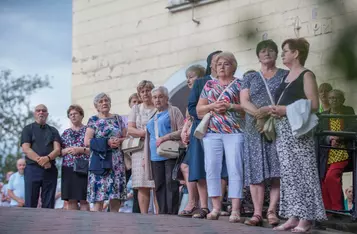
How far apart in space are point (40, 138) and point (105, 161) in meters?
1.32

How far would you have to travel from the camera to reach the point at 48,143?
1030 centimetres

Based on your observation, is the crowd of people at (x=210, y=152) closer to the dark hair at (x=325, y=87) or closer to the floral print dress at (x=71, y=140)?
the floral print dress at (x=71, y=140)

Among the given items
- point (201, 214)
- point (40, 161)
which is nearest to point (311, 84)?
point (201, 214)

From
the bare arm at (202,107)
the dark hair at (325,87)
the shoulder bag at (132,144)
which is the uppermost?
the bare arm at (202,107)

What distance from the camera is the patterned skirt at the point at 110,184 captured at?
9414 millimetres

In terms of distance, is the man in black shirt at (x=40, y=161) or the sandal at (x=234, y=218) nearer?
the sandal at (x=234, y=218)

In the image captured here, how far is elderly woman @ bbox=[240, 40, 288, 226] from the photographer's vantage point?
680 centimetres

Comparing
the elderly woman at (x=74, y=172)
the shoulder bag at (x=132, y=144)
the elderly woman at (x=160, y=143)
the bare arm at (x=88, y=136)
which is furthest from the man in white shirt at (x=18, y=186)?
the elderly woman at (x=160, y=143)

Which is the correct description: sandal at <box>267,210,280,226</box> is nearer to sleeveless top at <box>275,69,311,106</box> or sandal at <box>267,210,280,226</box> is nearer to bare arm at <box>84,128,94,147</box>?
sleeveless top at <box>275,69,311,106</box>

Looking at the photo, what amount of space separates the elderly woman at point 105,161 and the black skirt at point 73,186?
34 centimetres

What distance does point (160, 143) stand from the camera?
8.63 m

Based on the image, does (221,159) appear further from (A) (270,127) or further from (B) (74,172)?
(B) (74,172)

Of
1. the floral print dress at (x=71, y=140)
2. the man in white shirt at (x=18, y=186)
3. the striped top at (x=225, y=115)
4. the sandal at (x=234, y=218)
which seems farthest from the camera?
the man in white shirt at (x=18, y=186)

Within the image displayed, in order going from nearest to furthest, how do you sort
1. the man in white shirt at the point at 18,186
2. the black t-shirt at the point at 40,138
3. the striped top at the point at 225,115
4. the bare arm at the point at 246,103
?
the bare arm at the point at 246,103 → the striped top at the point at 225,115 → the black t-shirt at the point at 40,138 → the man in white shirt at the point at 18,186
